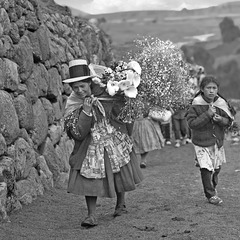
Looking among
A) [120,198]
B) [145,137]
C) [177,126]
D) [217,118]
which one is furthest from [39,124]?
[177,126]

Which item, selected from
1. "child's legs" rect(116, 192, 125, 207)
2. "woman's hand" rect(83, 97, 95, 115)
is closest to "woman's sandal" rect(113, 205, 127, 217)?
"child's legs" rect(116, 192, 125, 207)

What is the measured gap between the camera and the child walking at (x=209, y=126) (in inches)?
278

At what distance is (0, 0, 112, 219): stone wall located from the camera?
23.5 feet

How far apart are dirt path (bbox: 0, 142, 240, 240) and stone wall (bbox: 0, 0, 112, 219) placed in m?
0.31

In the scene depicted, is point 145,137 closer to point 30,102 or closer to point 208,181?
point 30,102

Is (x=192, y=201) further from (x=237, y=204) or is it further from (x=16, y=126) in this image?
(x=16, y=126)

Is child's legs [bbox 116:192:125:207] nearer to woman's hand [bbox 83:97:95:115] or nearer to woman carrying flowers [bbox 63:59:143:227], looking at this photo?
woman carrying flowers [bbox 63:59:143:227]

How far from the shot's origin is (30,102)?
8281 millimetres

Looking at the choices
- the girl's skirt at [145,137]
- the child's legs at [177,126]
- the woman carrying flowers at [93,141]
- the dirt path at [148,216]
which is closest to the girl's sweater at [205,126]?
the dirt path at [148,216]

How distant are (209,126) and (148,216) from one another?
1.28 meters

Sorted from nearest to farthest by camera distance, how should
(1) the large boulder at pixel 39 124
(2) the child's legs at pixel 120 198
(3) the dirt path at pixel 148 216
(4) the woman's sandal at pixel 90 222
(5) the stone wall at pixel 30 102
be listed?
(3) the dirt path at pixel 148 216
(4) the woman's sandal at pixel 90 222
(2) the child's legs at pixel 120 198
(5) the stone wall at pixel 30 102
(1) the large boulder at pixel 39 124

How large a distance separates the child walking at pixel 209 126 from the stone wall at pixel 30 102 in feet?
6.90

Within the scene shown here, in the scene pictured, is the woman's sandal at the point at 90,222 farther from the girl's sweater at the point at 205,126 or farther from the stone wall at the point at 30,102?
the girl's sweater at the point at 205,126

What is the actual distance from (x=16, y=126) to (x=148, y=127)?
417 cm
